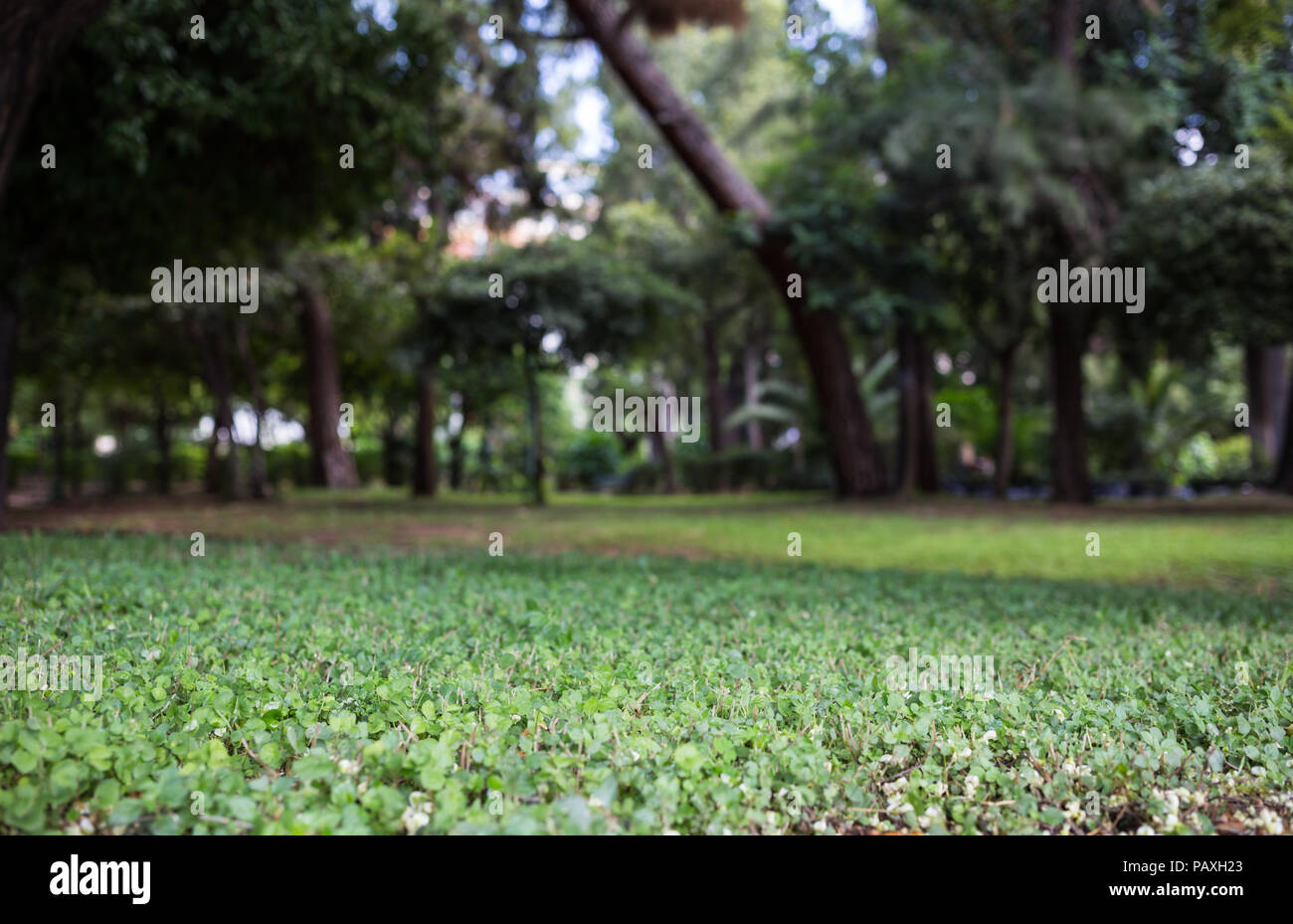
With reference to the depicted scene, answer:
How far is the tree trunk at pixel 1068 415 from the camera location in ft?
49.6

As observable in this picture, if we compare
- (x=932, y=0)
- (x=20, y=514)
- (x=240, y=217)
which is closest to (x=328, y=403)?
(x=20, y=514)

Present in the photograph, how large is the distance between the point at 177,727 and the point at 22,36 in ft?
15.2

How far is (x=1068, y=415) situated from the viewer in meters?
15.3

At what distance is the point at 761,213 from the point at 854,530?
613cm

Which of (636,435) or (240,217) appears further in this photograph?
(636,435)

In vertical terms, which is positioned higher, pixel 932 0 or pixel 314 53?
pixel 932 0

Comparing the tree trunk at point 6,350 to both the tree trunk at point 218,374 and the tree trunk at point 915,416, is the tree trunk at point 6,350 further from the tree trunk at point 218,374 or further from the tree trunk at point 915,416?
the tree trunk at point 915,416

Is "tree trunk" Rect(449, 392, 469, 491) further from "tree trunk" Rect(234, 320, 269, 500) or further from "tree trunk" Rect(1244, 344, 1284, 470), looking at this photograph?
"tree trunk" Rect(1244, 344, 1284, 470)

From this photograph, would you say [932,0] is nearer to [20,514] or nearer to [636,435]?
[20,514]

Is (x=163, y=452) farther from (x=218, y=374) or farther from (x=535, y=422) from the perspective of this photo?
(x=535, y=422)

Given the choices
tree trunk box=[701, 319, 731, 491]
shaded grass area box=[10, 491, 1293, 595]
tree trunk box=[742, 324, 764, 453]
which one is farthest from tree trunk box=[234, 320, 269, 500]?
tree trunk box=[742, 324, 764, 453]

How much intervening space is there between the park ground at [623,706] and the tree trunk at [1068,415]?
31.9 feet
